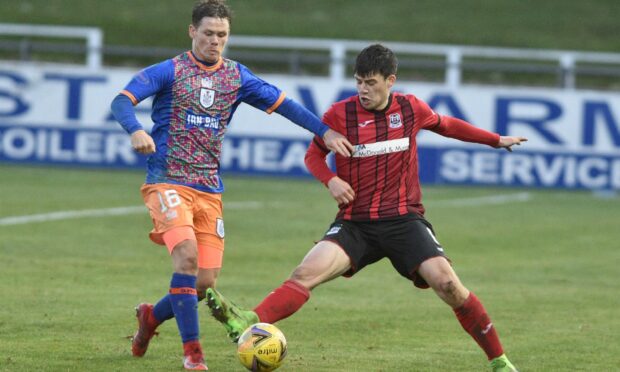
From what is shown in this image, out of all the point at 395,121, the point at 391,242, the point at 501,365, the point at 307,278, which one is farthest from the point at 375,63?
the point at 501,365

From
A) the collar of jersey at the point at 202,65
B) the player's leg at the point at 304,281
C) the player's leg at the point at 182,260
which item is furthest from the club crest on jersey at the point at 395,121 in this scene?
the player's leg at the point at 182,260

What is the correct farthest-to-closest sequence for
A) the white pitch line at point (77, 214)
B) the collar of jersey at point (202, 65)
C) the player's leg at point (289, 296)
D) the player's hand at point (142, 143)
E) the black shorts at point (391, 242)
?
the white pitch line at point (77, 214) → the collar of jersey at point (202, 65) → the black shorts at point (391, 242) → the player's leg at point (289, 296) → the player's hand at point (142, 143)

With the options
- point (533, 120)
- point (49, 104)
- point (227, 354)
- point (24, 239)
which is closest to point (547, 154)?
point (533, 120)

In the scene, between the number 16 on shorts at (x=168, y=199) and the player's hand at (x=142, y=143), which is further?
the number 16 on shorts at (x=168, y=199)

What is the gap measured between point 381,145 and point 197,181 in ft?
3.81

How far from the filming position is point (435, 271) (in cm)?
774

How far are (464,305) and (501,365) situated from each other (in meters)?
0.42

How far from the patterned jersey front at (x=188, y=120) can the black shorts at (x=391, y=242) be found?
2.99 ft

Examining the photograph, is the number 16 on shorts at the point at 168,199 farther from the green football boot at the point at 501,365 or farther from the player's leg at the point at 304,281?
the green football boot at the point at 501,365

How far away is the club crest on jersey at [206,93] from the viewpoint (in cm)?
817

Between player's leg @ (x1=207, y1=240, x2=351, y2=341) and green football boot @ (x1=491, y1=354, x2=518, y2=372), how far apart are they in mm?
1036

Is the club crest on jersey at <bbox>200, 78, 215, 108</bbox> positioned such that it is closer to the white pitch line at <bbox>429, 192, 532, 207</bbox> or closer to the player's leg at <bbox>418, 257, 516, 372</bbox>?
the player's leg at <bbox>418, 257, 516, 372</bbox>

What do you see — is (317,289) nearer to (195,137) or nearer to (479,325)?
(195,137)

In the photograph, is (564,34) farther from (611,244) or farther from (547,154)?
(611,244)
